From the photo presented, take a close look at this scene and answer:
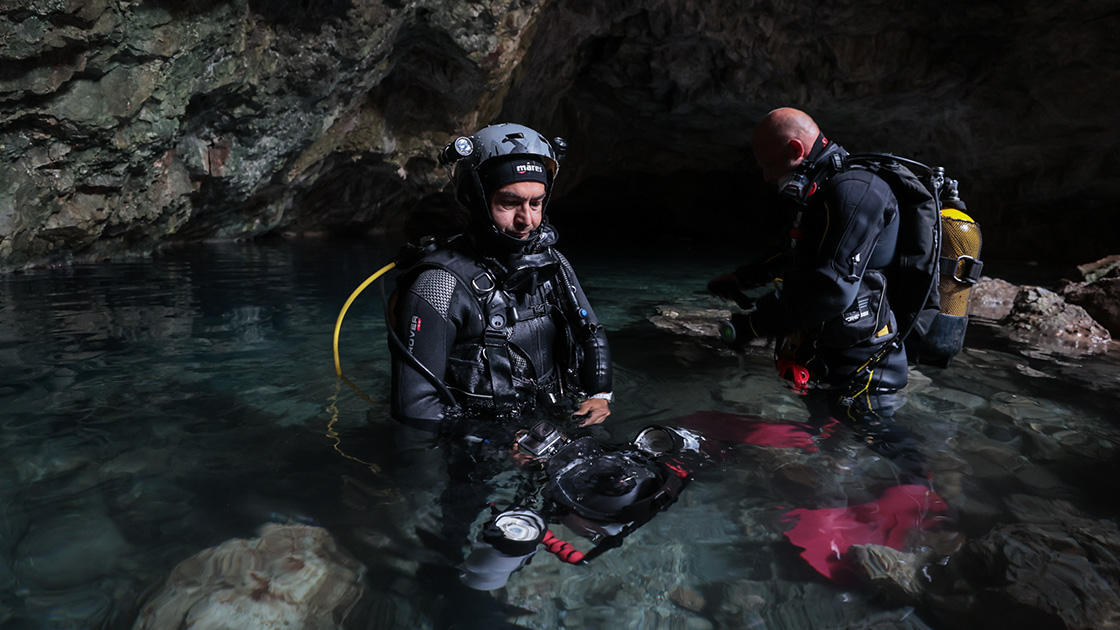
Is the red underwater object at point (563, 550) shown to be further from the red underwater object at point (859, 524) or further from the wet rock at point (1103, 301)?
the wet rock at point (1103, 301)

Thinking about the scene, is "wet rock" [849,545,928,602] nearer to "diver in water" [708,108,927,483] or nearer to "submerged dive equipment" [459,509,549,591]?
"diver in water" [708,108,927,483]

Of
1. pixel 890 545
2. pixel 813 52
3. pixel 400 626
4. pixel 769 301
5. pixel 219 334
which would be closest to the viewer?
pixel 400 626

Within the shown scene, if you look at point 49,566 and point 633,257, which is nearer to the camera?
point 49,566

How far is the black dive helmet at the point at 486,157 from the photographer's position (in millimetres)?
2701

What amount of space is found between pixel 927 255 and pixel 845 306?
0.54 meters

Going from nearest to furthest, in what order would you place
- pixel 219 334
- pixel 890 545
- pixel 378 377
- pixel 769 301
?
pixel 890 545, pixel 769 301, pixel 378 377, pixel 219 334

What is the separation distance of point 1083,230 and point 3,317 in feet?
65.9

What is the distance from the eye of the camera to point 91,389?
3.92 meters

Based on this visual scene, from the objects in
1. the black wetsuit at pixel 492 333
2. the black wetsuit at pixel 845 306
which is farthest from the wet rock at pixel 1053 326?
the black wetsuit at pixel 492 333

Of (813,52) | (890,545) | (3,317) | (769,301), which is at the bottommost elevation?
(3,317)

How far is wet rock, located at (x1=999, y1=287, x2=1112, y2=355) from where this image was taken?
6031 mm

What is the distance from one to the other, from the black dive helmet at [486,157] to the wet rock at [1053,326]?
568cm

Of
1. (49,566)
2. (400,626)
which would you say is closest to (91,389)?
(49,566)

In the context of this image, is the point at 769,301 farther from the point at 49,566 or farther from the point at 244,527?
the point at 49,566
